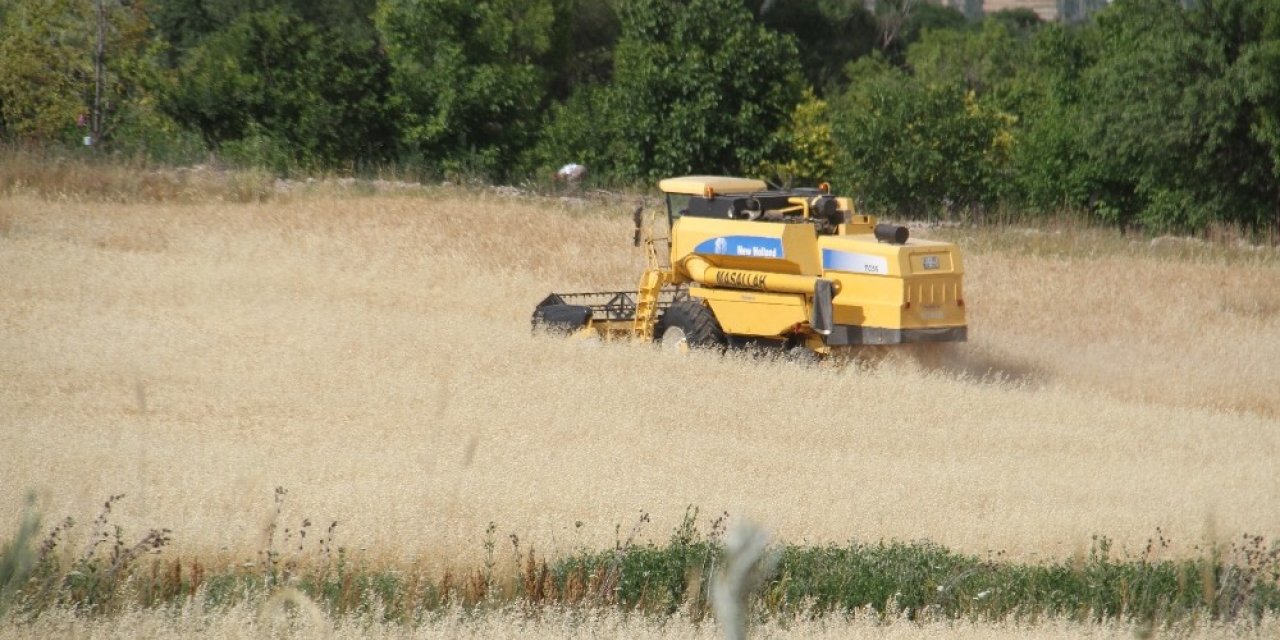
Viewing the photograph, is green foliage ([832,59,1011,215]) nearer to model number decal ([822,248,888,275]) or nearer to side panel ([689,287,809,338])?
side panel ([689,287,809,338])

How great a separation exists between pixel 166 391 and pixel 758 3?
46033 mm

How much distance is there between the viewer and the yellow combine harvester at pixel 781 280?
14.2 meters

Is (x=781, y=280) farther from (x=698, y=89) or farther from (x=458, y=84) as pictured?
(x=458, y=84)

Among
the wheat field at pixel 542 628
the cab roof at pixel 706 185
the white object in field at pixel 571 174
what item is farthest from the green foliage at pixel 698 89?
the wheat field at pixel 542 628

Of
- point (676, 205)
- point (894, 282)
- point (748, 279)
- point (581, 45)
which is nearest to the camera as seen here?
point (894, 282)

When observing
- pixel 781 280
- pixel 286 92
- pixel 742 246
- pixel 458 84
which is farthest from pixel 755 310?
pixel 458 84

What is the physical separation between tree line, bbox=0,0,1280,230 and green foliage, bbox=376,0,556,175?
0.08m

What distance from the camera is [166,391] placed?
11.9 metres

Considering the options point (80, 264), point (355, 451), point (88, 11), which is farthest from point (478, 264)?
point (88, 11)

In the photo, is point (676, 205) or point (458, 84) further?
point (458, 84)

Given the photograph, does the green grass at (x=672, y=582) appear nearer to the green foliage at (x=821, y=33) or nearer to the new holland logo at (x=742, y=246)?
the new holland logo at (x=742, y=246)

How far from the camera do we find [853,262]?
1449 centimetres

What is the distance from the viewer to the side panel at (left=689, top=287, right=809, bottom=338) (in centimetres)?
1473

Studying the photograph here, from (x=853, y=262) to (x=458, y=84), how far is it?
87.9ft
